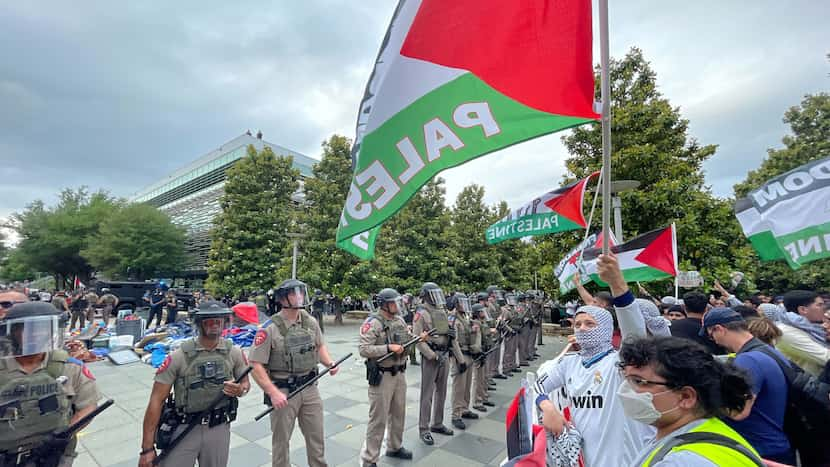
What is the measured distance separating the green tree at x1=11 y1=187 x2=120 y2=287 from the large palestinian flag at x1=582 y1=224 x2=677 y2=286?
44.8 meters

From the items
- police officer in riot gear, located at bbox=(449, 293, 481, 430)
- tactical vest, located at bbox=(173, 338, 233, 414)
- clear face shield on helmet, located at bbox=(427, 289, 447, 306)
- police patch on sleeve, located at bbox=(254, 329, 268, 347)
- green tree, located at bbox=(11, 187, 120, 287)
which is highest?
green tree, located at bbox=(11, 187, 120, 287)

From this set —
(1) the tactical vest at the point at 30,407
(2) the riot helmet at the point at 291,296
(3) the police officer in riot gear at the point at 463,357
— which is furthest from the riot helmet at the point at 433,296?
(1) the tactical vest at the point at 30,407

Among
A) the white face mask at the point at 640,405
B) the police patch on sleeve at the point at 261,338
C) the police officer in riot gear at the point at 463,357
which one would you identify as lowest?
the police officer in riot gear at the point at 463,357

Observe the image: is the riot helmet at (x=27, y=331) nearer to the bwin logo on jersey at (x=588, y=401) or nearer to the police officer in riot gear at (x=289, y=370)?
the police officer in riot gear at (x=289, y=370)

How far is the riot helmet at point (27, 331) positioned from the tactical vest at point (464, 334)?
5.12 m

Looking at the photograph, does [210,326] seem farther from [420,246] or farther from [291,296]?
[420,246]

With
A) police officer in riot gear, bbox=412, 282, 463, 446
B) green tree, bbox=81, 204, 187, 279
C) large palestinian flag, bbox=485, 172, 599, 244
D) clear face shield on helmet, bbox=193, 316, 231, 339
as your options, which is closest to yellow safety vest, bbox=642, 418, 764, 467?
clear face shield on helmet, bbox=193, 316, 231, 339

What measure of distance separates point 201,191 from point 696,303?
158 feet

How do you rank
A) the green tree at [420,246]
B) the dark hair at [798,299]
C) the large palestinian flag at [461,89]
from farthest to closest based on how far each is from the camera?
1. the green tree at [420,246]
2. the dark hair at [798,299]
3. the large palestinian flag at [461,89]

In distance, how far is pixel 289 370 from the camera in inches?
148

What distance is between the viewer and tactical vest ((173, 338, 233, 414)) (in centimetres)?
298

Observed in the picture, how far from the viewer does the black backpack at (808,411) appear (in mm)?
2432

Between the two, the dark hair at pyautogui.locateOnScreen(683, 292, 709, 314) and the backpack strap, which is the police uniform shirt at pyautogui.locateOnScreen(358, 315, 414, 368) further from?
the dark hair at pyautogui.locateOnScreen(683, 292, 709, 314)

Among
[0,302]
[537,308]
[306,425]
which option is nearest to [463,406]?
[306,425]
